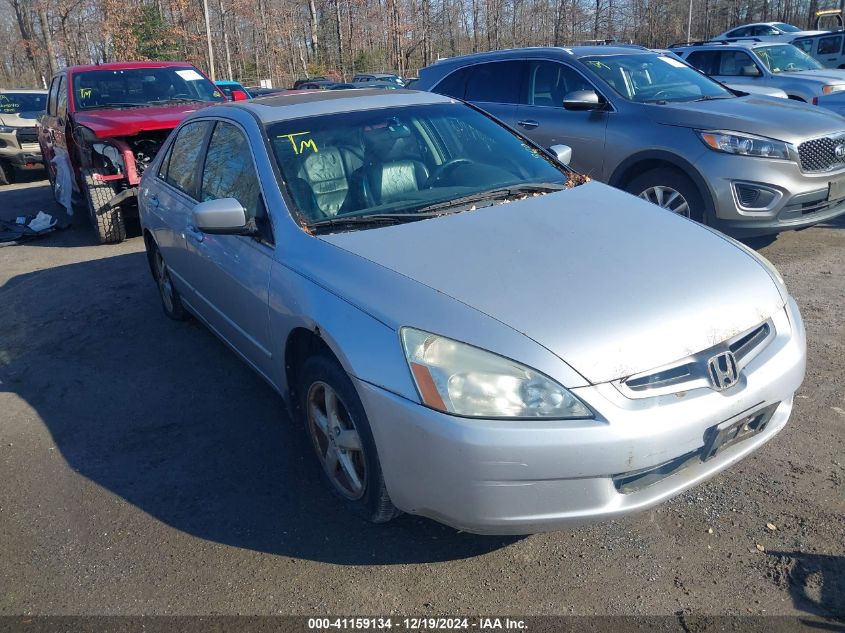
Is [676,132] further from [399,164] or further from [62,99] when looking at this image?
[62,99]

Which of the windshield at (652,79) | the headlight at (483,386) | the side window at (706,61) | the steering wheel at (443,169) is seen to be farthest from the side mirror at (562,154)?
the side window at (706,61)

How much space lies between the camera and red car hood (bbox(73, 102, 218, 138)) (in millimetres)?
7648

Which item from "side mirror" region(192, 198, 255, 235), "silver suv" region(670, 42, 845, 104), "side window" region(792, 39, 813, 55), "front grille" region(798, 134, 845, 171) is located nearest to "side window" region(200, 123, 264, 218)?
"side mirror" region(192, 198, 255, 235)

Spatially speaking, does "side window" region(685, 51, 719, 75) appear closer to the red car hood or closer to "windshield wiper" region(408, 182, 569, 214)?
the red car hood

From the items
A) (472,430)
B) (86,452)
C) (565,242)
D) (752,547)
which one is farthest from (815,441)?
(86,452)

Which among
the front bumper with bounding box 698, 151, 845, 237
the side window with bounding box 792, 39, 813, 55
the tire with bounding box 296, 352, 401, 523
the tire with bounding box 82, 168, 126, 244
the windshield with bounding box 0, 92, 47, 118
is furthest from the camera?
the side window with bounding box 792, 39, 813, 55

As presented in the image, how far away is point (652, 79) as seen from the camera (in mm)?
6859

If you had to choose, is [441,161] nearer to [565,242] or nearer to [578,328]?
[565,242]

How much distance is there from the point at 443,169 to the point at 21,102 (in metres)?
14.5

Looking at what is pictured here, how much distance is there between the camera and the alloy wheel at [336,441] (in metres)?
2.87

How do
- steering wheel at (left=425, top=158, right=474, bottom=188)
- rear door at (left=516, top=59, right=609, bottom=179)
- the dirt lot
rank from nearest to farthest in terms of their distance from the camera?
the dirt lot → steering wheel at (left=425, top=158, right=474, bottom=188) → rear door at (left=516, top=59, right=609, bottom=179)

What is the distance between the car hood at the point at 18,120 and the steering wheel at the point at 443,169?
1308 centimetres

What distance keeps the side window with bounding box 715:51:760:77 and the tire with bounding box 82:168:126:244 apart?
9946 mm

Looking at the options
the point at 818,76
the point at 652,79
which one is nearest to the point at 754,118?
the point at 652,79
